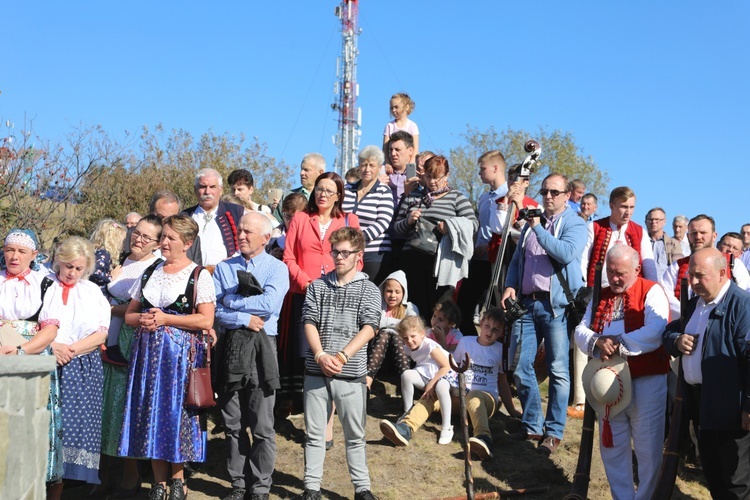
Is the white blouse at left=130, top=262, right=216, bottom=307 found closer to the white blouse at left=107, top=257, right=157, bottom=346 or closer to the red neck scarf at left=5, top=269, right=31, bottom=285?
the white blouse at left=107, top=257, right=157, bottom=346

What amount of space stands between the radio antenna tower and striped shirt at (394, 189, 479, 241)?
3045 cm

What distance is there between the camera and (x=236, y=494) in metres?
6.58

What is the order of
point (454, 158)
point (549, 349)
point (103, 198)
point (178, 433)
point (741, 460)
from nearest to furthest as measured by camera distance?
1. point (741, 460)
2. point (178, 433)
3. point (549, 349)
4. point (103, 198)
5. point (454, 158)

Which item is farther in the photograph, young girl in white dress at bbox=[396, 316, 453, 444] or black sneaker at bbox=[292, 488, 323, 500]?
young girl in white dress at bbox=[396, 316, 453, 444]

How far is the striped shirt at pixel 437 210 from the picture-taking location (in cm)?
871

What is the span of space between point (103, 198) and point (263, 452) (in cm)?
1439

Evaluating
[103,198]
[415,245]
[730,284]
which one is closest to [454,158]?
[103,198]

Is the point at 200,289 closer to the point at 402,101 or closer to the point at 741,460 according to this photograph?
the point at 741,460

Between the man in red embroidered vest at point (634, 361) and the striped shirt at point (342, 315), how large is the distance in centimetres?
168

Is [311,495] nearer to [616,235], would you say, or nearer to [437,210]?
[437,210]

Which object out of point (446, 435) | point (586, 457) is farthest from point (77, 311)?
point (586, 457)

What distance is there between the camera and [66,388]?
21.2ft

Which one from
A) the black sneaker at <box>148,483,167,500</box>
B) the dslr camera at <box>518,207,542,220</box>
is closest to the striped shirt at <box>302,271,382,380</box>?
the black sneaker at <box>148,483,167,500</box>

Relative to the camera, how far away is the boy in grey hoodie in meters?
6.49
